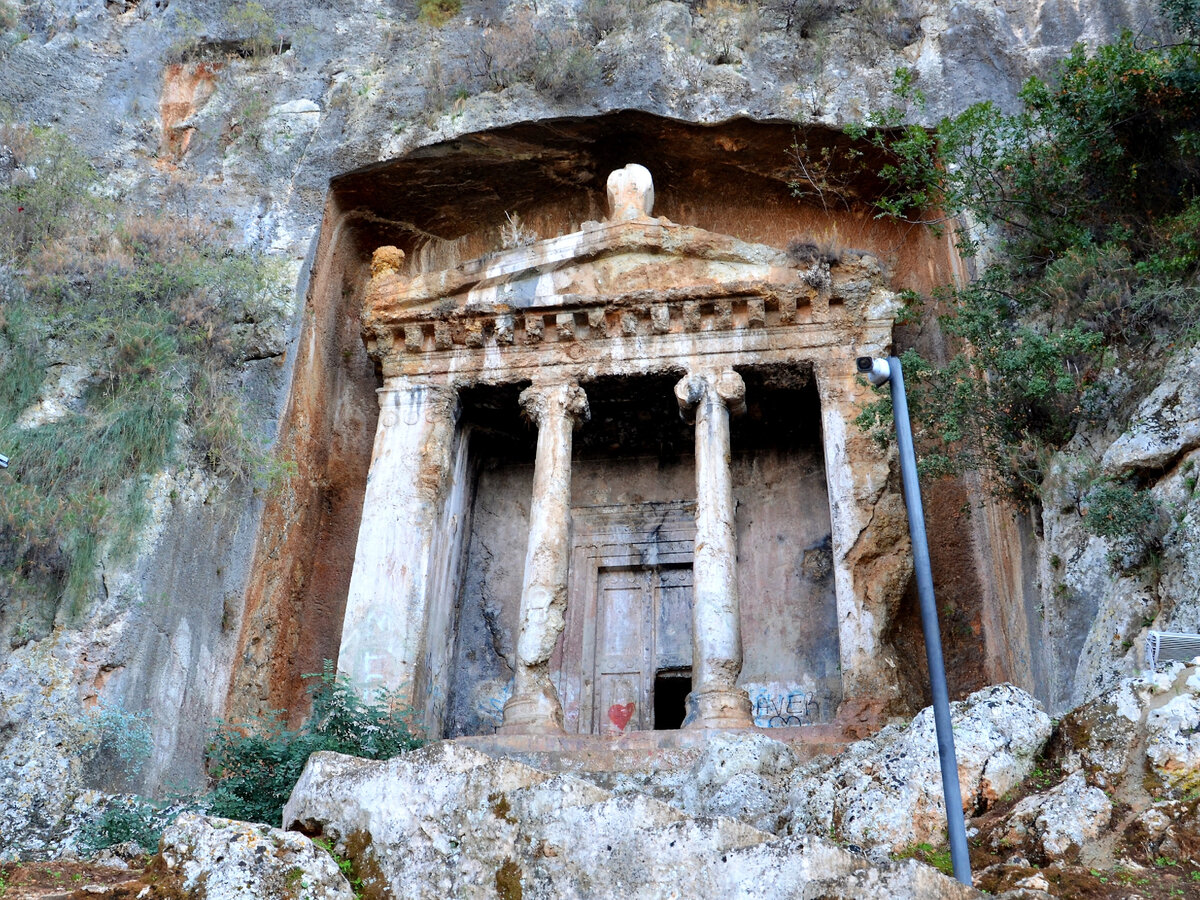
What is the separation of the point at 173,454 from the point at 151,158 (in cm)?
476

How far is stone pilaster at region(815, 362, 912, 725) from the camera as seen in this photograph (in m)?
10.2

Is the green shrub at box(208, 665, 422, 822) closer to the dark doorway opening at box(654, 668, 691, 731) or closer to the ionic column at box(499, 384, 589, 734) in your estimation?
the ionic column at box(499, 384, 589, 734)

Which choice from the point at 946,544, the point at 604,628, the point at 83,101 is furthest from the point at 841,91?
the point at 83,101

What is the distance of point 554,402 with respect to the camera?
39.9 feet

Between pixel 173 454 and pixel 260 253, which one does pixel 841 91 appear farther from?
pixel 173 454

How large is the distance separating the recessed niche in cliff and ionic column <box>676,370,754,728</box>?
467 millimetres

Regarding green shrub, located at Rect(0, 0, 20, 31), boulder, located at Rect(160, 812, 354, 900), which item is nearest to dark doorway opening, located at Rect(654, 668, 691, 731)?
boulder, located at Rect(160, 812, 354, 900)

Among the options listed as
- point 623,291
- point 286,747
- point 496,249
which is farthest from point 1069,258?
point 286,747

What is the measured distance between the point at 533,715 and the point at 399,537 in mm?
2311

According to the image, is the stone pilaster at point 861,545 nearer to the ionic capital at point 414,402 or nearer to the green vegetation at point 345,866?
the ionic capital at point 414,402

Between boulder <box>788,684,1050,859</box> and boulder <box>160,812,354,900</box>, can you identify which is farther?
boulder <box>788,684,1050,859</box>

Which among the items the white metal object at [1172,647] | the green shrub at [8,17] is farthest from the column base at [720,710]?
the green shrub at [8,17]

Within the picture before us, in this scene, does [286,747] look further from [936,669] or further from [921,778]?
[936,669]

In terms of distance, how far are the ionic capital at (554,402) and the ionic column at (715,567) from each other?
100 cm
